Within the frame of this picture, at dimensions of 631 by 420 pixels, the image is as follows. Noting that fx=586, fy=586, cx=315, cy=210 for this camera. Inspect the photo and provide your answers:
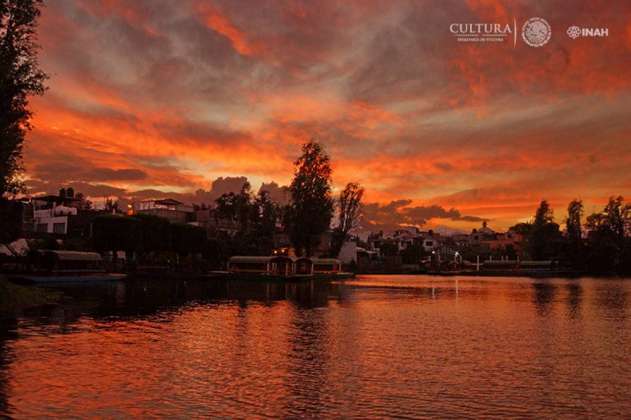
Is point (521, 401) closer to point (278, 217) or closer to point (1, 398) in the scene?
point (1, 398)

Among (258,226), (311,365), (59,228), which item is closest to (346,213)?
(258,226)

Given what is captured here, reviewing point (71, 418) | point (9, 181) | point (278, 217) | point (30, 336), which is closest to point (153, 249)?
point (278, 217)

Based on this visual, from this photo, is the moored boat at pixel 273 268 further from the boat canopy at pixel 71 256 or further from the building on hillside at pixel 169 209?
the building on hillside at pixel 169 209

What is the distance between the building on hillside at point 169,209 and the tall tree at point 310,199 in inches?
2518

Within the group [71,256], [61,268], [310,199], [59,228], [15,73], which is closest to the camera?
[15,73]

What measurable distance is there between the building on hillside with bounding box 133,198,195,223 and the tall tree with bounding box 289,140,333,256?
6395cm

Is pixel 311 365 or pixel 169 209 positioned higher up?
pixel 169 209

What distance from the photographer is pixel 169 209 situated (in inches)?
6658

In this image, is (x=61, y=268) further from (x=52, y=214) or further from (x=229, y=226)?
(x=229, y=226)

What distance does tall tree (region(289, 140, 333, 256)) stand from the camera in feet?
337

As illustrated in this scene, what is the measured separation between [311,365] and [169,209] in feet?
508

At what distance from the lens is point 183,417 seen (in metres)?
13.7

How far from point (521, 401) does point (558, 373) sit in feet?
15.4

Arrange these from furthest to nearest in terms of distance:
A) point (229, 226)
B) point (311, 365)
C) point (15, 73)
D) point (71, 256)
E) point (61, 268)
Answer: point (229, 226) → point (71, 256) → point (61, 268) → point (15, 73) → point (311, 365)
